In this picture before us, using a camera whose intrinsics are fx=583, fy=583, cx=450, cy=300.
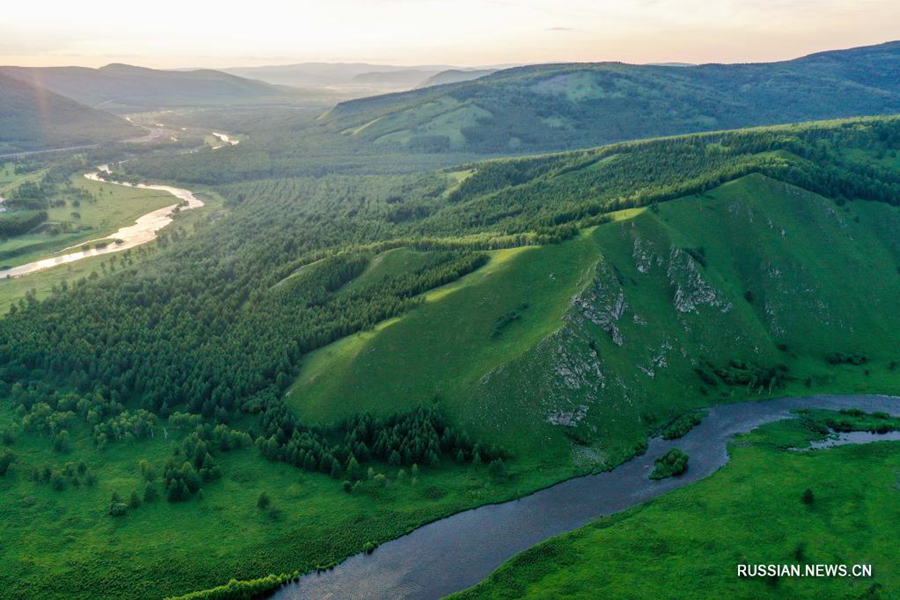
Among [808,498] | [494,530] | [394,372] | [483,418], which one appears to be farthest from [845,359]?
[394,372]

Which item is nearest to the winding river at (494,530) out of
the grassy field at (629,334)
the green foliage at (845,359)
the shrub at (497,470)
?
the shrub at (497,470)

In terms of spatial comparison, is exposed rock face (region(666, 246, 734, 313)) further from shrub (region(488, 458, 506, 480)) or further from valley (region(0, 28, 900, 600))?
shrub (region(488, 458, 506, 480))

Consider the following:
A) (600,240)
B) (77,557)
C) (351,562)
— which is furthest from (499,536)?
(600,240)

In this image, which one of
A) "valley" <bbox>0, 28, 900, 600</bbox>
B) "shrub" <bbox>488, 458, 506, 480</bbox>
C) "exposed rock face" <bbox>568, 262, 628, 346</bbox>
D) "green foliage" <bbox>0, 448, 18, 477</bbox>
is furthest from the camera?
"exposed rock face" <bbox>568, 262, 628, 346</bbox>

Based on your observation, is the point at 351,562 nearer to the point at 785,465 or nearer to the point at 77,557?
the point at 77,557

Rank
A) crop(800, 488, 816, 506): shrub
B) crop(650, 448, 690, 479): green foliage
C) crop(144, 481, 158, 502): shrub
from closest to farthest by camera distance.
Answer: crop(800, 488, 816, 506): shrub < crop(144, 481, 158, 502): shrub < crop(650, 448, 690, 479): green foliage

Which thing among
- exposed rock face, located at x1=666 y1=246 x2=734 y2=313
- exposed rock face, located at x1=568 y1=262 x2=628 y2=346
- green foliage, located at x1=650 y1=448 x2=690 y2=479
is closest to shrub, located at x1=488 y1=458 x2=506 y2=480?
green foliage, located at x1=650 y1=448 x2=690 y2=479
